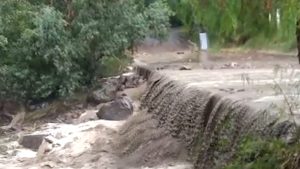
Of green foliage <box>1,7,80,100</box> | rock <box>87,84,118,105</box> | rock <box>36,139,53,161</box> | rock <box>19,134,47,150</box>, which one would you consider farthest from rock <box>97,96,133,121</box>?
green foliage <box>1,7,80,100</box>

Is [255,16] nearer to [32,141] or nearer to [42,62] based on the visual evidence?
[32,141]

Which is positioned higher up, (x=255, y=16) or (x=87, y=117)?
(x=255, y=16)

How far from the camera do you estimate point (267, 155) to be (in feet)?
21.5

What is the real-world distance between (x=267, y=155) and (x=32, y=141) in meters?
Answer: 8.31

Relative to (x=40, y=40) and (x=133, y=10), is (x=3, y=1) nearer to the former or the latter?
(x=40, y=40)

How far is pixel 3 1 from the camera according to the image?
1742 centimetres

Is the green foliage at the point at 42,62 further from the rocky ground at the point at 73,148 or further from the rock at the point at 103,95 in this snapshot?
the rocky ground at the point at 73,148

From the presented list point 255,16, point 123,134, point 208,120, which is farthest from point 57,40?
point 255,16

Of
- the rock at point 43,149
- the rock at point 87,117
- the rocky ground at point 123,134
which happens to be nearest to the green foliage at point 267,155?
the rocky ground at point 123,134

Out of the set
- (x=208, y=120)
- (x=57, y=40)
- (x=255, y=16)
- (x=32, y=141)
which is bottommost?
(x=32, y=141)

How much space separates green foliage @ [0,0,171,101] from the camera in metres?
17.7

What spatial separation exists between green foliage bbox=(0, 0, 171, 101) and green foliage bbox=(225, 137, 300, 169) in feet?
36.1

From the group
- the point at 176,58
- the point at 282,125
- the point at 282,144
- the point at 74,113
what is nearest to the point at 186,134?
the point at 282,125

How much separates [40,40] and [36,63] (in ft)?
2.65
